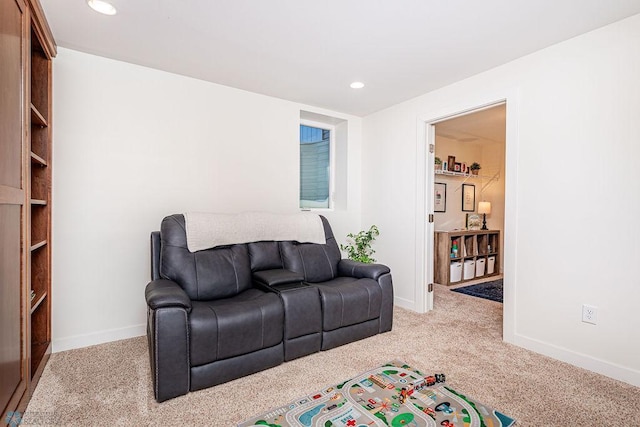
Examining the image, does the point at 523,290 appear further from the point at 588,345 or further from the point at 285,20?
the point at 285,20

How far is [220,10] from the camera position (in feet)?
6.56

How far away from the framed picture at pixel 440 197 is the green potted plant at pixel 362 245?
178 cm

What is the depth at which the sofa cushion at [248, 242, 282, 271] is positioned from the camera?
2785 mm

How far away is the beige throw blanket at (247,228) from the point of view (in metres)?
2.56

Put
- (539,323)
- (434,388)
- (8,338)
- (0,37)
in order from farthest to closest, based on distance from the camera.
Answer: (539,323), (434,388), (8,338), (0,37)

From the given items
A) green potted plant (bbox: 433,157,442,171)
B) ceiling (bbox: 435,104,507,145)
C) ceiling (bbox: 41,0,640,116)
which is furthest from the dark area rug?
ceiling (bbox: 41,0,640,116)

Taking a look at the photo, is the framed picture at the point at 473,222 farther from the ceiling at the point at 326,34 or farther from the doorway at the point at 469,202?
the ceiling at the point at 326,34

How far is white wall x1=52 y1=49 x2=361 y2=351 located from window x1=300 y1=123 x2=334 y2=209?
0.88m

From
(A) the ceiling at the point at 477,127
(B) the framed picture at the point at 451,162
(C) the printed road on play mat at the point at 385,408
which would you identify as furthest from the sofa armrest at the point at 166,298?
(B) the framed picture at the point at 451,162

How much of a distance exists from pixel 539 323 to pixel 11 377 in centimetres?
327

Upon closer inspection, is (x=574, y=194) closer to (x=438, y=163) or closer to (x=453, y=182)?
(x=438, y=163)

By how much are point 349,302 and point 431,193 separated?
1.65 m

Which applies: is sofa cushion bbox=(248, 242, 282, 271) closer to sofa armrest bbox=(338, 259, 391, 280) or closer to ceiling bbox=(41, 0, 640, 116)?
sofa armrest bbox=(338, 259, 391, 280)

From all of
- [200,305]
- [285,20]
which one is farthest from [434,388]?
[285,20]
